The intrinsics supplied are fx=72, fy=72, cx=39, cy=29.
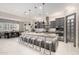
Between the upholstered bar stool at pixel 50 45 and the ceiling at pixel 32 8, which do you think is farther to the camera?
the ceiling at pixel 32 8

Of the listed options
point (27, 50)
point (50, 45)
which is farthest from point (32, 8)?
point (50, 45)

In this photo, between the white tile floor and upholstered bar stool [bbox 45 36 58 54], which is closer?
upholstered bar stool [bbox 45 36 58 54]

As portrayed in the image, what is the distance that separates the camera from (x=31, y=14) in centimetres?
655

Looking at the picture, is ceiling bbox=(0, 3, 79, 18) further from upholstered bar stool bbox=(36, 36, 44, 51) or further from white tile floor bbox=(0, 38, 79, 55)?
white tile floor bbox=(0, 38, 79, 55)

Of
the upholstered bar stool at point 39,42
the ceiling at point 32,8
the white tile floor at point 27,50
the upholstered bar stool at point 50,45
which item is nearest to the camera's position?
the upholstered bar stool at point 50,45

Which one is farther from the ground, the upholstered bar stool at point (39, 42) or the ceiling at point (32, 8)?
the ceiling at point (32, 8)

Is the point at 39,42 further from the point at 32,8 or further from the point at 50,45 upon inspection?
the point at 32,8

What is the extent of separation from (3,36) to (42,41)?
7.09 meters

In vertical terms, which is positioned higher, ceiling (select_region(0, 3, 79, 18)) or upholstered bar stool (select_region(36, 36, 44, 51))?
ceiling (select_region(0, 3, 79, 18))

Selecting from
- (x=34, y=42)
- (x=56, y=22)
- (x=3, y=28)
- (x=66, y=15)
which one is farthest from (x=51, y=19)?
(x=3, y=28)

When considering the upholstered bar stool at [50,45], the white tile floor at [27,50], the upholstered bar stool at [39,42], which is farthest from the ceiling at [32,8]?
the white tile floor at [27,50]

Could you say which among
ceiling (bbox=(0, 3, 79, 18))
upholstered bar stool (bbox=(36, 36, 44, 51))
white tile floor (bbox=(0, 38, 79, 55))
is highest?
ceiling (bbox=(0, 3, 79, 18))

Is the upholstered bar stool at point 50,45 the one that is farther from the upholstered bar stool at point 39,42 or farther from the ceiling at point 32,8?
the ceiling at point 32,8

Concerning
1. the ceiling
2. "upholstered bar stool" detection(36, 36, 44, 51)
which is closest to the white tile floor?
"upholstered bar stool" detection(36, 36, 44, 51)
